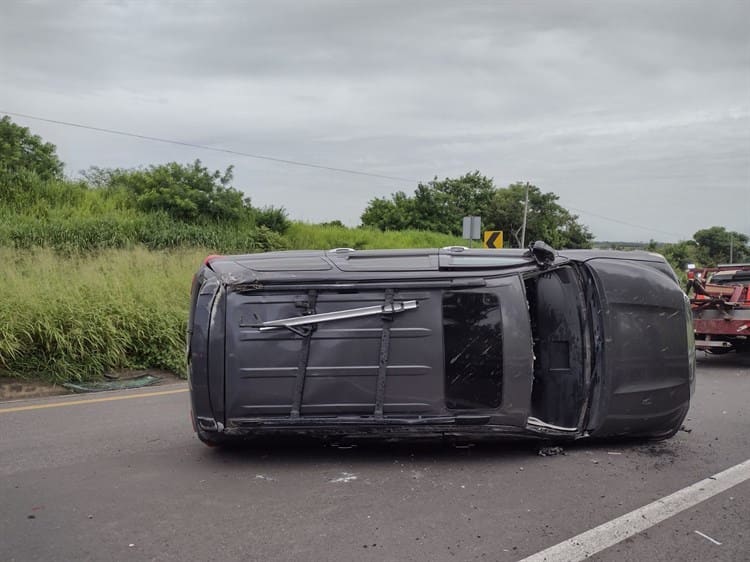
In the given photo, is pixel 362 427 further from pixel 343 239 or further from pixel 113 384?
pixel 343 239

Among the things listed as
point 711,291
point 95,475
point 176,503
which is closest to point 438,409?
point 176,503

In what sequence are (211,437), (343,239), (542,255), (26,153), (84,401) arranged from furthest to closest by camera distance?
(343,239) → (26,153) → (84,401) → (542,255) → (211,437)

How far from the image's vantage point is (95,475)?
405 cm

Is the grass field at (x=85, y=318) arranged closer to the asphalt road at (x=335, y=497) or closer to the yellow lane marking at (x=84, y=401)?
the yellow lane marking at (x=84, y=401)

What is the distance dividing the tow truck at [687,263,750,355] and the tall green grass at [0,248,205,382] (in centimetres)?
757

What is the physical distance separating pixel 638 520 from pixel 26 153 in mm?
21803

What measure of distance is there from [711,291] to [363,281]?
24.3 ft

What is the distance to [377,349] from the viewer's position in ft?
13.4

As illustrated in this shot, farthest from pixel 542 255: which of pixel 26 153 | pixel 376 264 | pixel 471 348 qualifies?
pixel 26 153

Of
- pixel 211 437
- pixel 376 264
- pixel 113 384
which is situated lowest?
pixel 113 384

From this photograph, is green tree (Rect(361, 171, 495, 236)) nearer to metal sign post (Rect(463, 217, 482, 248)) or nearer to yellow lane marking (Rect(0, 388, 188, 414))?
metal sign post (Rect(463, 217, 482, 248))

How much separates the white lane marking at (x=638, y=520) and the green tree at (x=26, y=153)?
18787 mm

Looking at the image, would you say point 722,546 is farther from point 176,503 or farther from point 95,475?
point 95,475

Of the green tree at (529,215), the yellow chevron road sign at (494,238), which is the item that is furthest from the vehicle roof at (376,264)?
the green tree at (529,215)
